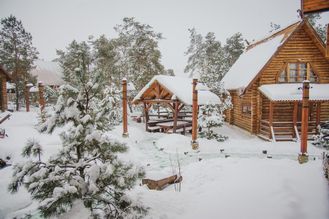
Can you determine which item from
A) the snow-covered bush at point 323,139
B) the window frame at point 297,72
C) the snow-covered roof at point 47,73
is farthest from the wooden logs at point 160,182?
the snow-covered roof at point 47,73

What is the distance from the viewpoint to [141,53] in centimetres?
2638

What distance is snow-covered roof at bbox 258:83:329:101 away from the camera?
41.3 feet

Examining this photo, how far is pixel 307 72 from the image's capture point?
14508 mm

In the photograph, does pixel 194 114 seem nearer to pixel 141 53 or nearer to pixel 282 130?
pixel 282 130

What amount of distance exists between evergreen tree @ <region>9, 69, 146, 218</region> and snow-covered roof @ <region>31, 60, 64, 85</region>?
40240mm

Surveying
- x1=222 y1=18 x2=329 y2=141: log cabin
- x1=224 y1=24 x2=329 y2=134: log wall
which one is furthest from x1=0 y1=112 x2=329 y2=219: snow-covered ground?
x1=224 y1=24 x2=329 y2=134: log wall

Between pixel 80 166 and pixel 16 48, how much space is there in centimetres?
2882

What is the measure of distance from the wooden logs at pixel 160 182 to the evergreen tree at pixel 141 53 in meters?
20.4

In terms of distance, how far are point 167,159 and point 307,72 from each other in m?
12.1

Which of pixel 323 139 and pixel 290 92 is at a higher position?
pixel 290 92

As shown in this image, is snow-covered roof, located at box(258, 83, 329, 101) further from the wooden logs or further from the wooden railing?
the wooden logs

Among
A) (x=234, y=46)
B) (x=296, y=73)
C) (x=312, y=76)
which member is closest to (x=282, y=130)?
(x=296, y=73)

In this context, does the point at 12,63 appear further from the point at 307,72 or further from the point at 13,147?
the point at 307,72

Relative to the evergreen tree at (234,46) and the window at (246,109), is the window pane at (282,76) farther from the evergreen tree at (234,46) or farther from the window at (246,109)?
the evergreen tree at (234,46)
